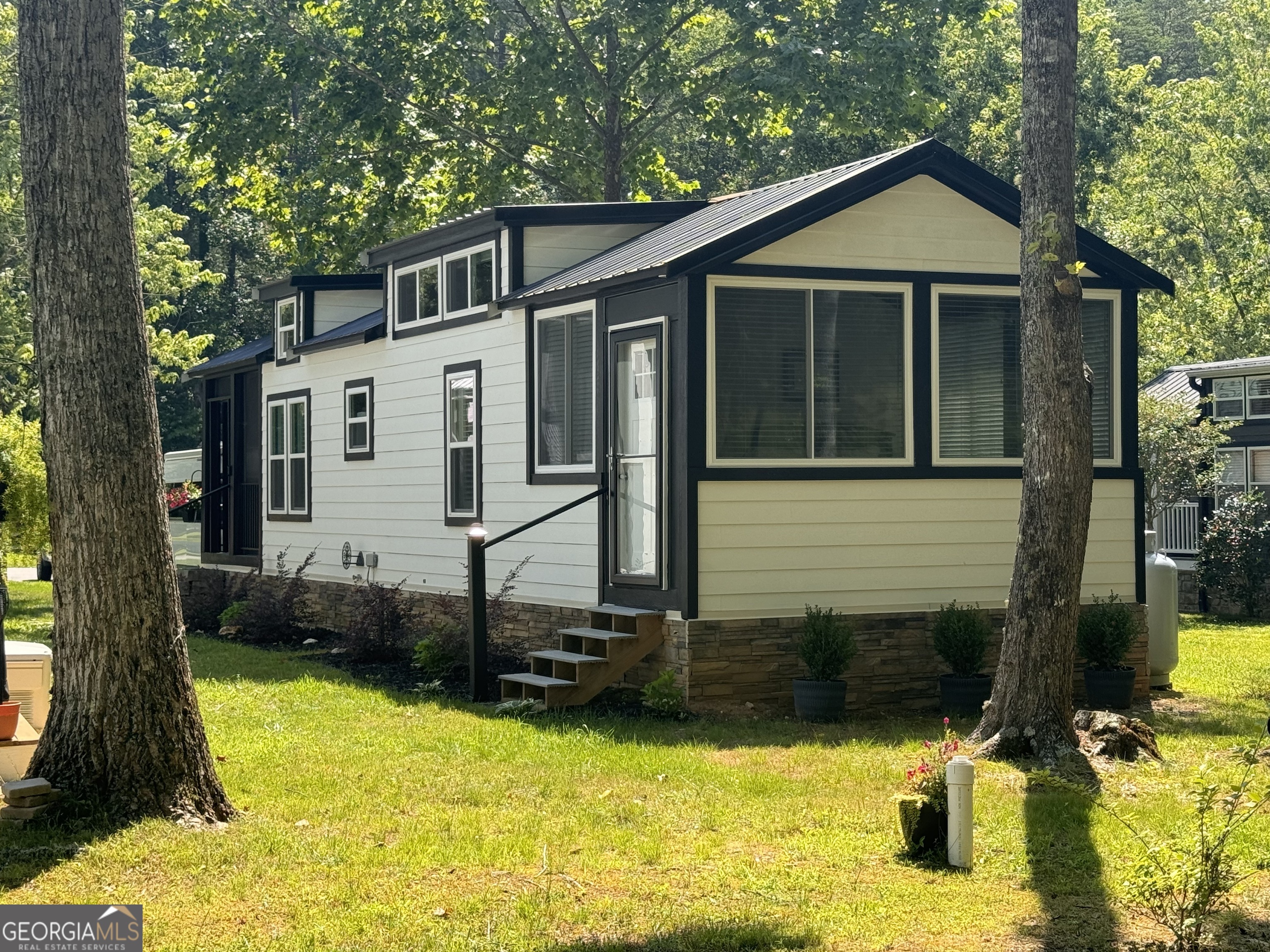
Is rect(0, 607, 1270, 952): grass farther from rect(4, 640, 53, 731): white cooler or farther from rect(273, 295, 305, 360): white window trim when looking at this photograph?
rect(273, 295, 305, 360): white window trim

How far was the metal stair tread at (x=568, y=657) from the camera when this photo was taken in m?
11.5

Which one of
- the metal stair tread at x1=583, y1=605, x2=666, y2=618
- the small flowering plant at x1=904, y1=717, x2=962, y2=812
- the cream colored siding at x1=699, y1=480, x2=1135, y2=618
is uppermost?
the cream colored siding at x1=699, y1=480, x2=1135, y2=618

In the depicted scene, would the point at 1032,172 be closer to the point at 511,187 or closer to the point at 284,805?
the point at 284,805

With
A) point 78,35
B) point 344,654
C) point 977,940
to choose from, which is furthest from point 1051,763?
point 344,654

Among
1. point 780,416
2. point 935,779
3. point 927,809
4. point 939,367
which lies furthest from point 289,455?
point 927,809

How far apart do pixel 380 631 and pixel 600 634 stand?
396 cm

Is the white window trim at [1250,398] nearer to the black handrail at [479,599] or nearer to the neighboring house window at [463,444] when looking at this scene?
the neighboring house window at [463,444]

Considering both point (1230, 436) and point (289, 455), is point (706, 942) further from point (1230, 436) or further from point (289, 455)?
point (1230, 436)

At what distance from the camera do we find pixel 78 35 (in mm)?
7184

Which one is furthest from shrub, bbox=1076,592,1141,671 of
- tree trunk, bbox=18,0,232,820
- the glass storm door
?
tree trunk, bbox=18,0,232,820

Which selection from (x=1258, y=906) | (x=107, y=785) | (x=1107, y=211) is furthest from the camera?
(x=1107, y=211)

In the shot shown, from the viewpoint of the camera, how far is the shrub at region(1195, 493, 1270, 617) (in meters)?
21.8

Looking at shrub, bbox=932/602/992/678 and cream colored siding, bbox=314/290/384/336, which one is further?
cream colored siding, bbox=314/290/384/336

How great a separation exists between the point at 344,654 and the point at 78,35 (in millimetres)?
9381
